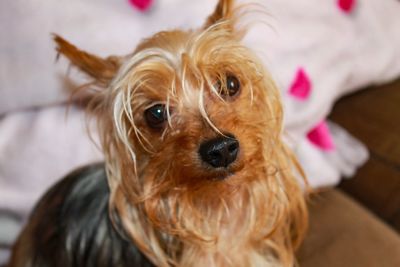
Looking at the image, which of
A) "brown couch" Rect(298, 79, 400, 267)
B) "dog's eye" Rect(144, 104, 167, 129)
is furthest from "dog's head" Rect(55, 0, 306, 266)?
"brown couch" Rect(298, 79, 400, 267)

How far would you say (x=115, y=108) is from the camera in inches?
45.8

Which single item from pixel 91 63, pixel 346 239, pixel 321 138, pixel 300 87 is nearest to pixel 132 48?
pixel 91 63

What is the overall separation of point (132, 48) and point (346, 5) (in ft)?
2.43

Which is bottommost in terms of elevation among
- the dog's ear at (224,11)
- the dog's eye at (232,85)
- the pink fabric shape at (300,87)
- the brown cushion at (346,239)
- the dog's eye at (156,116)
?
the brown cushion at (346,239)

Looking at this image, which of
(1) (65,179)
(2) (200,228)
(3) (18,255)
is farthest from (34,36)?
(2) (200,228)

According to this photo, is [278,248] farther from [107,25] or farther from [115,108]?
[107,25]

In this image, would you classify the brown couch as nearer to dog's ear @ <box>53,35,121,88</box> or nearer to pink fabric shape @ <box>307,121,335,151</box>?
pink fabric shape @ <box>307,121,335,151</box>

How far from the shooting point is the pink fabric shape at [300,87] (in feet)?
5.51

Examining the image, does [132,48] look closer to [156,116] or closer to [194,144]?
[156,116]

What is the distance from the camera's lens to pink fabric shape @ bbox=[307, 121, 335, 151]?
70.1 inches

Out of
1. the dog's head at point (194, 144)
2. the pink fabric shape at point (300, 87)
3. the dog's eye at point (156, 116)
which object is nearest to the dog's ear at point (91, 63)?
the dog's head at point (194, 144)

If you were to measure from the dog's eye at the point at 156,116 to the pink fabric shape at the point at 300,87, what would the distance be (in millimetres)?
643

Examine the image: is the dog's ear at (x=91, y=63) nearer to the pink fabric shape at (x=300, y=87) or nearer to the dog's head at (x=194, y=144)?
the dog's head at (x=194, y=144)

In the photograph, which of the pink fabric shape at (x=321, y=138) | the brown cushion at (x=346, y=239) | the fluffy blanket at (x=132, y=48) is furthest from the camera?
the pink fabric shape at (x=321, y=138)
